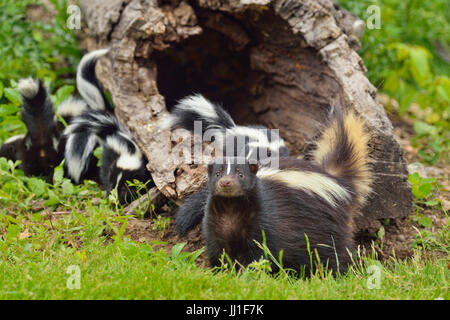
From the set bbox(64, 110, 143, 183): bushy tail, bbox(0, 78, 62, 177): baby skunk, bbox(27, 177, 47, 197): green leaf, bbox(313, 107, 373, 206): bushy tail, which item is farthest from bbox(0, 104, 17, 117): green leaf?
bbox(313, 107, 373, 206): bushy tail

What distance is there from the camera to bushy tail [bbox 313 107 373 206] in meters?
4.00

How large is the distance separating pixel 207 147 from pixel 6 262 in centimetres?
178

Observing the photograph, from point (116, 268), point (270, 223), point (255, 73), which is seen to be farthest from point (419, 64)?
point (116, 268)

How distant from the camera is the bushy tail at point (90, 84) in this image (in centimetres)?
521

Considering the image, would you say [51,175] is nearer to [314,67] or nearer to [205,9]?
[205,9]

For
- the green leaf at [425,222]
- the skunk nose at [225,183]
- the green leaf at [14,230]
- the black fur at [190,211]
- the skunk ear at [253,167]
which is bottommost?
the green leaf at [425,222]

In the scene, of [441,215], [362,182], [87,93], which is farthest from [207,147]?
[441,215]

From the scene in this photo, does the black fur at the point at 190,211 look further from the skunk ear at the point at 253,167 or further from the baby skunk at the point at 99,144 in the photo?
the baby skunk at the point at 99,144

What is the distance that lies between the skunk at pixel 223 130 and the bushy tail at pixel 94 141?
650 mm

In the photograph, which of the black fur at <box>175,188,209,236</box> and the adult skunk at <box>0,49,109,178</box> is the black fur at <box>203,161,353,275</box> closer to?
the black fur at <box>175,188,209,236</box>

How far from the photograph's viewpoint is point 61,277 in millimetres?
2973

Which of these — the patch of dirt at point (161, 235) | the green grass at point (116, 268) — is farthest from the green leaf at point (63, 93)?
the patch of dirt at point (161, 235)

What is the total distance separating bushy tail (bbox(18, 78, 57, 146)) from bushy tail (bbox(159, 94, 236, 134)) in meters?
1.56

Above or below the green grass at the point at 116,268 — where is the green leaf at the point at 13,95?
above
